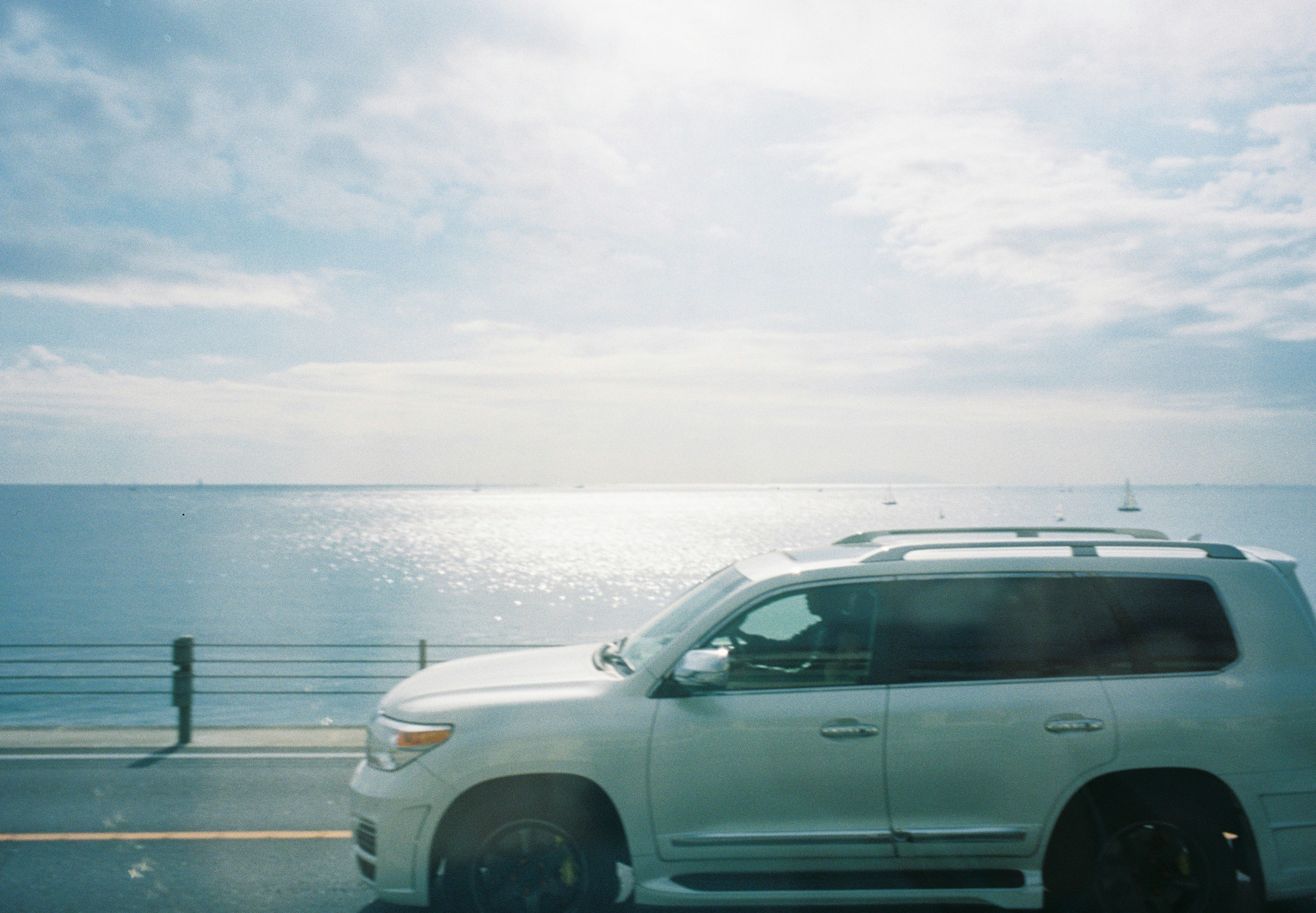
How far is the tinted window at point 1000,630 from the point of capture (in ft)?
14.5

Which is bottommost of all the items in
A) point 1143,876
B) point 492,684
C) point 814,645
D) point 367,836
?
point 1143,876

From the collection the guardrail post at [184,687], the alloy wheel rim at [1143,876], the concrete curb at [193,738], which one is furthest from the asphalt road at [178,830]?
the alloy wheel rim at [1143,876]

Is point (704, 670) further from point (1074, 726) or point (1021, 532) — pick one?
point (1021, 532)

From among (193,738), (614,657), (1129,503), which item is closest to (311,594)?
(193,738)

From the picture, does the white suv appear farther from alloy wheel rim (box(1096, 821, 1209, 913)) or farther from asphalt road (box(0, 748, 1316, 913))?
asphalt road (box(0, 748, 1316, 913))

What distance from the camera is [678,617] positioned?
513 centimetres

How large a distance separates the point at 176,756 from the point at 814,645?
709 centimetres

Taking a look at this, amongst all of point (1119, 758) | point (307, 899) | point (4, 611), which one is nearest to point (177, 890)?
point (307, 899)

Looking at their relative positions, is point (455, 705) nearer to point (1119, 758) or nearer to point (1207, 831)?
point (1119, 758)

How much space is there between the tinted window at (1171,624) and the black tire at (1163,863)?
66 cm

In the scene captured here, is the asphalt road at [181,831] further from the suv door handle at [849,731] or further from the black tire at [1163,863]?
the suv door handle at [849,731]

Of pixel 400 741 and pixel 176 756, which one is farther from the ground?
pixel 400 741

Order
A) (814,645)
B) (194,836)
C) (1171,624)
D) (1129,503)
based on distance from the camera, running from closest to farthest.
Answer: (1171,624) → (814,645) → (194,836) → (1129,503)

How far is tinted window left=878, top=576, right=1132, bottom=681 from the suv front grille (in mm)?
2541
